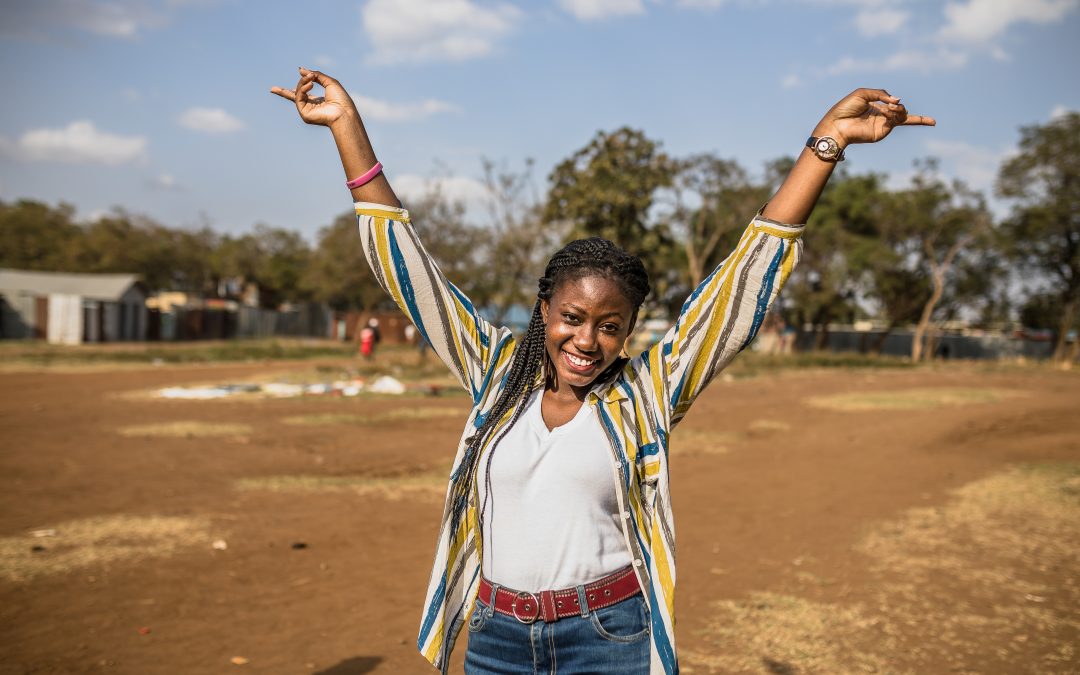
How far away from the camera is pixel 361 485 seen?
9.13 meters

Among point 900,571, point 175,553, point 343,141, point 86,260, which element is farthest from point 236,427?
point 86,260

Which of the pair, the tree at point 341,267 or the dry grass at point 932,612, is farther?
Result: the tree at point 341,267

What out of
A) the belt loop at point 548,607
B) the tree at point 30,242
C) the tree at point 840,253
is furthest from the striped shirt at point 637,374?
the tree at point 30,242

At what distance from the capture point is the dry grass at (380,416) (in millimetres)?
13922

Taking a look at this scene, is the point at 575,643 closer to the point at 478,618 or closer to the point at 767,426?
the point at 478,618

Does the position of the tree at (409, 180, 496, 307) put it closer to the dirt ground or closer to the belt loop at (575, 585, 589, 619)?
the dirt ground

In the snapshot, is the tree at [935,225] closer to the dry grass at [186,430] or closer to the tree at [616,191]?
the tree at [616,191]

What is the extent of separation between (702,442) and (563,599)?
11060 millimetres

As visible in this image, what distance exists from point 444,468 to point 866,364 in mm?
27187

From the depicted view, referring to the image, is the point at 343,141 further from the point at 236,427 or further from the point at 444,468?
the point at 236,427

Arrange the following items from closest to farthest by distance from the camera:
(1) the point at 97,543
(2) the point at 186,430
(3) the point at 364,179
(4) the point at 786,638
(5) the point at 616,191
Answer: (3) the point at 364,179 < (4) the point at 786,638 < (1) the point at 97,543 < (2) the point at 186,430 < (5) the point at 616,191

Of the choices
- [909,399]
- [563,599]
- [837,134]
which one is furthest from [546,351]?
[909,399]

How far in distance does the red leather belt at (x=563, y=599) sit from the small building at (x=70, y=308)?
126 feet

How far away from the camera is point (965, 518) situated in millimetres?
7930
